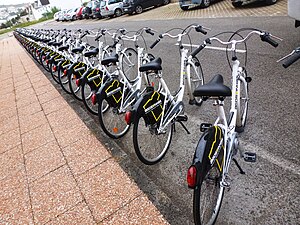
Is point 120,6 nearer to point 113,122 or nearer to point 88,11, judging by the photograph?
point 88,11

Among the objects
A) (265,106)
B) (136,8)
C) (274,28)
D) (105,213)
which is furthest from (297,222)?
(136,8)

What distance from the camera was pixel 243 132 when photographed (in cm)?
321

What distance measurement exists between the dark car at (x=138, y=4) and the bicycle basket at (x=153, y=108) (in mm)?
17174

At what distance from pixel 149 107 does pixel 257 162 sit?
131 centimetres

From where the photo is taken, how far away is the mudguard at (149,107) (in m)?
2.72

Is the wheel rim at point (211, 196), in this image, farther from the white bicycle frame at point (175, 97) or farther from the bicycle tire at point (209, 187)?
the white bicycle frame at point (175, 97)

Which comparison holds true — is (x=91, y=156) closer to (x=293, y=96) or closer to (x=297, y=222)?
(x=297, y=222)

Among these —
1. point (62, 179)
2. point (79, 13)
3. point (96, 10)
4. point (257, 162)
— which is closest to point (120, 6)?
point (96, 10)

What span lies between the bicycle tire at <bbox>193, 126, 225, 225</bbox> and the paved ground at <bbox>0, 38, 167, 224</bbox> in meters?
0.41

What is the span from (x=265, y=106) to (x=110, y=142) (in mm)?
2297

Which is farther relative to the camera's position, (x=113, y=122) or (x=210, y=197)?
(x=113, y=122)

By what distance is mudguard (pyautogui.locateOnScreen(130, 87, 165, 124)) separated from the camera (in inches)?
107

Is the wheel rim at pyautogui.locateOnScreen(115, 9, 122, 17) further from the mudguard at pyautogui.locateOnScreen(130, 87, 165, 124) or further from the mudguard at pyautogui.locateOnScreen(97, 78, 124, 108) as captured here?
the mudguard at pyautogui.locateOnScreen(130, 87, 165, 124)

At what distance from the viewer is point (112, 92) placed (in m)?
3.52
